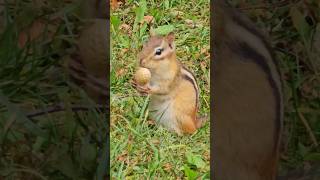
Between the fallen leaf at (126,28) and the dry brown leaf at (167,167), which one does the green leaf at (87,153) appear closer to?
the dry brown leaf at (167,167)

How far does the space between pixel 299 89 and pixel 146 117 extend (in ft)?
2.30

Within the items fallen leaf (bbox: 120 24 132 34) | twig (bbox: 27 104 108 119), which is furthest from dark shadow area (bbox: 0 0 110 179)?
fallen leaf (bbox: 120 24 132 34)

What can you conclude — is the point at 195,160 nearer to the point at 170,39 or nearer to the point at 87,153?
the point at 170,39

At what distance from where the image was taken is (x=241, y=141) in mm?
1846

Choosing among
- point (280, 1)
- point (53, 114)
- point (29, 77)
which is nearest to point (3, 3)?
point (29, 77)

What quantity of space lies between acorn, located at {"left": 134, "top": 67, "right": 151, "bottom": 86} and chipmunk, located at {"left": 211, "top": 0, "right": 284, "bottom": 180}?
138mm

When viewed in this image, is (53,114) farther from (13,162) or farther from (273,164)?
(273,164)

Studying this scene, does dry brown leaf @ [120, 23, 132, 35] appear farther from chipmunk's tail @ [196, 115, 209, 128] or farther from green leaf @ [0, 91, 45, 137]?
green leaf @ [0, 91, 45, 137]

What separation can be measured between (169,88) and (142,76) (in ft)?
0.26

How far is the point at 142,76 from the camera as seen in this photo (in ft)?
5.81

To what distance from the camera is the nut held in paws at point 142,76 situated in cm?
176

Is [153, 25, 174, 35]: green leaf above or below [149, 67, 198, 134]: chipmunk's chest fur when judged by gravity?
above

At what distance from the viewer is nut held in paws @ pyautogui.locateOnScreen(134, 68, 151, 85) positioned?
1.76 m

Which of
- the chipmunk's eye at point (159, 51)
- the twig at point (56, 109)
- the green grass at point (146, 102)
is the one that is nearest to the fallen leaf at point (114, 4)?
the green grass at point (146, 102)
